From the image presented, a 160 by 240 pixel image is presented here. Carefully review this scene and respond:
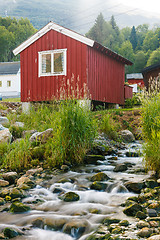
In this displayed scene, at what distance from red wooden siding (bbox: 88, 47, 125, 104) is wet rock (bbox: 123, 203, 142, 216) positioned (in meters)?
8.27

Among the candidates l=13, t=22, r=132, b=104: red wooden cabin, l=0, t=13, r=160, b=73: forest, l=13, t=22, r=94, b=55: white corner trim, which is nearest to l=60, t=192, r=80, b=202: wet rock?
l=13, t=22, r=132, b=104: red wooden cabin

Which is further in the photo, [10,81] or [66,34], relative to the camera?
[10,81]

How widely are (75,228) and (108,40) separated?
2777 inches

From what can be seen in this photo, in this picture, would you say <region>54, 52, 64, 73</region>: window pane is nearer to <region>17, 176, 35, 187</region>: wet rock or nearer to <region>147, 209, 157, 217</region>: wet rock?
<region>17, 176, 35, 187</region>: wet rock

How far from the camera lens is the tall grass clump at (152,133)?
474cm

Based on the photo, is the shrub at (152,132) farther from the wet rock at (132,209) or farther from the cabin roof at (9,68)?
the cabin roof at (9,68)

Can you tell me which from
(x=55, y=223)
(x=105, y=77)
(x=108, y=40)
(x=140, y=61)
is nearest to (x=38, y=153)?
(x=55, y=223)

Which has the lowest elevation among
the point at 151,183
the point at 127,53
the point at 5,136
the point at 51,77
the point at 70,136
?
the point at 151,183

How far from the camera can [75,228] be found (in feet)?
10.4

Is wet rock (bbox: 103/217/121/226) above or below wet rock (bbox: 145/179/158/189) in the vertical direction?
below

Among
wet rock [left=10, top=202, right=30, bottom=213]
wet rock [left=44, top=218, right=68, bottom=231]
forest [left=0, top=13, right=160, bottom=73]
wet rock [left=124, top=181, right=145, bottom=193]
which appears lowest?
wet rock [left=44, top=218, right=68, bottom=231]

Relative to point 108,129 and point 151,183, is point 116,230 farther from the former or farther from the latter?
point 108,129

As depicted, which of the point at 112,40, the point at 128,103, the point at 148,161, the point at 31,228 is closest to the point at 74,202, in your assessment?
the point at 31,228

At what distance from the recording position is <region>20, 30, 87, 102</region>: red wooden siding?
41.0 ft
